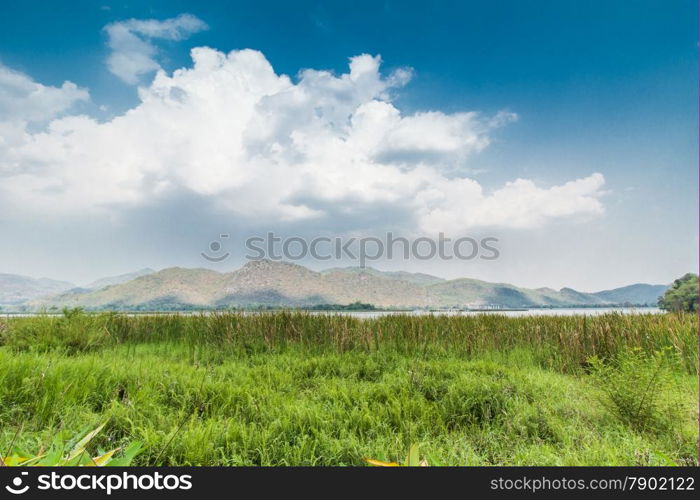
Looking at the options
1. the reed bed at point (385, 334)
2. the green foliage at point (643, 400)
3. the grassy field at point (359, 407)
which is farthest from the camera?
the reed bed at point (385, 334)

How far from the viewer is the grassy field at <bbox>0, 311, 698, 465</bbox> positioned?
254 cm

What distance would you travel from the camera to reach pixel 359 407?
3.61m

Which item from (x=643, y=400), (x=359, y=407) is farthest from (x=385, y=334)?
(x=643, y=400)

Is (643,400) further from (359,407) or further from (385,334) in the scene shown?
(385,334)

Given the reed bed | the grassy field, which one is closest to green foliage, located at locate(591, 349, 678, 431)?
the grassy field

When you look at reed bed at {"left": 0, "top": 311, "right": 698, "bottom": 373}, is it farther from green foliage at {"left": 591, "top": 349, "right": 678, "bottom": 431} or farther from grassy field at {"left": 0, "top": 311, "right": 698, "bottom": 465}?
A: green foliage at {"left": 591, "top": 349, "right": 678, "bottom": 431}

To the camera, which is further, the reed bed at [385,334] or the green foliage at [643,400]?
the reed bed at [385,334]

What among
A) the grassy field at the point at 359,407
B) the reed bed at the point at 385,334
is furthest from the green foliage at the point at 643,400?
the reed bed at the point at 385,334

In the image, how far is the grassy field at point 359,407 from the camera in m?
2.54

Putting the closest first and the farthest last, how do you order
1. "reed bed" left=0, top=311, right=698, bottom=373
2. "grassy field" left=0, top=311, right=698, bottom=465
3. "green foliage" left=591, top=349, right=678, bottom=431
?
"grassy field" left=0, top=311, right=698, bottom=465, "green foliage" left=591, top=349, right=678, bottom=431, "reed bed" left=0, top=311, right=698, bottom=373

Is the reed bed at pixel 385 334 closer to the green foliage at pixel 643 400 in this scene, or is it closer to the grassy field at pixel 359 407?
the grassy field at pixel 359 407

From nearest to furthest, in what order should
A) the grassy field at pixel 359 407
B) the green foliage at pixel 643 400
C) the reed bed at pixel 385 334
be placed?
the grassy field at pixel 359 407, the green foliage at pixel 643 400, the reed bed at pixel 385 334
